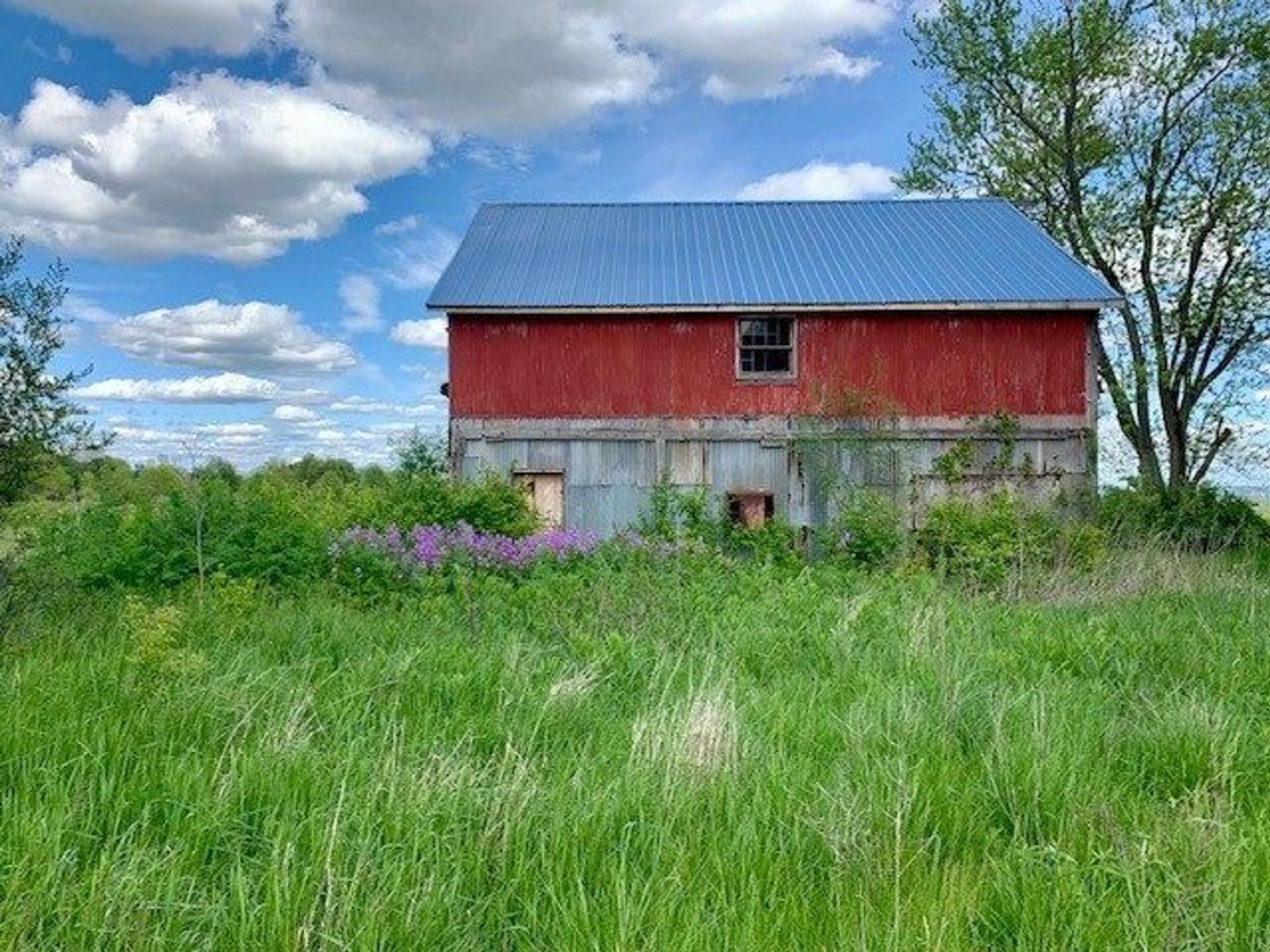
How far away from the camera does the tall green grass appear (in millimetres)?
2766

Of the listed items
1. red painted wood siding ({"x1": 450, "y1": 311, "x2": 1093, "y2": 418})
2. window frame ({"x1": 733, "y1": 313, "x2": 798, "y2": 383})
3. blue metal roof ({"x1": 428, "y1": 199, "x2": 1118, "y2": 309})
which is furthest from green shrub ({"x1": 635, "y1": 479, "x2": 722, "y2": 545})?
blue metal roof ({"x1": 428, "y1": 199, "x2": 1118, "y2": 309})

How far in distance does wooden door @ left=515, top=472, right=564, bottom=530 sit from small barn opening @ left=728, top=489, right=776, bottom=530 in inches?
121

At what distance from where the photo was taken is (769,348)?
16.2 metres

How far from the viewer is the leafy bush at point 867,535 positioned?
14.3 m

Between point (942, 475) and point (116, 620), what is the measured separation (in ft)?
43.9

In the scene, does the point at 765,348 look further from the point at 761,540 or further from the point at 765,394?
the point at 761,540

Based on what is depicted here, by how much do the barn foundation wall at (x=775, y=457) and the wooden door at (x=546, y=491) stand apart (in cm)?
9

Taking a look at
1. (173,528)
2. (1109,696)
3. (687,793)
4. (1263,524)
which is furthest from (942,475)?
(687,793)

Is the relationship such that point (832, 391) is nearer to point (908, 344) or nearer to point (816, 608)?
point (908, 344)

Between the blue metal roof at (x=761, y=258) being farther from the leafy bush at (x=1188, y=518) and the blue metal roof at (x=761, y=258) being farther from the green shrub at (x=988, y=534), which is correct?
the leafy bush at (x=1188, y=518)

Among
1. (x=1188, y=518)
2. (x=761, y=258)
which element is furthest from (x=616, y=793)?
(x=1188, y=518)

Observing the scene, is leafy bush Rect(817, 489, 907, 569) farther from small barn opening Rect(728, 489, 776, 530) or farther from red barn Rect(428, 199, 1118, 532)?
small barn opening Rect(728, 489, 776, 530)

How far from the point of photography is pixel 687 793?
3531 millimetres

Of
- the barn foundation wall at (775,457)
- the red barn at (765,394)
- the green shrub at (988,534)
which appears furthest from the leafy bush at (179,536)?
the green shrub at (988,534)
